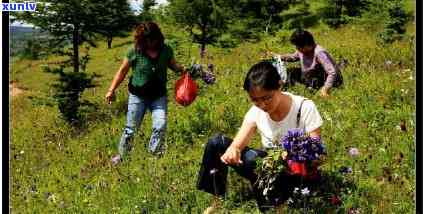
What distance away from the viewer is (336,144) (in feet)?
19.2

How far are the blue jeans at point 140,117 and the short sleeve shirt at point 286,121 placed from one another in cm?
208

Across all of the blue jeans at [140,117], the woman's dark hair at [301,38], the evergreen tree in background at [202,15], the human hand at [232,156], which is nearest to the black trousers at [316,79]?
the woman's dark hair at [301,38]

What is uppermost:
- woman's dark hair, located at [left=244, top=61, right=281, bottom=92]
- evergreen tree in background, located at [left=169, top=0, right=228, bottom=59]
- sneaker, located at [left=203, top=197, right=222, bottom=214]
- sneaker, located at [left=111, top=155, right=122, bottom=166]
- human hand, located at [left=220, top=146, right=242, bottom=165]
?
woman's dark hair, located at [left=244, top=61, right=281, bottom=92]

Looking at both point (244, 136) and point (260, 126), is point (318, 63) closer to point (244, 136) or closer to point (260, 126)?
point (260, 126)

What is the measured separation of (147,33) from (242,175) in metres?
2.49

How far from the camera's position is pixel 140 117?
6.88 m

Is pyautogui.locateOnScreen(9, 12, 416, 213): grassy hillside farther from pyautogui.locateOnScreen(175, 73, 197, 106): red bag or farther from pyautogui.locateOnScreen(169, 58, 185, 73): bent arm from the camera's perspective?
pyautogui.locateOnScreen(169, 58, 185, 73): bent arm

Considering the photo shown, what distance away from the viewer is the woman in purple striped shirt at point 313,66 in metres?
7.62

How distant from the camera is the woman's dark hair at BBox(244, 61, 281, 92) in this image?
4074 mm

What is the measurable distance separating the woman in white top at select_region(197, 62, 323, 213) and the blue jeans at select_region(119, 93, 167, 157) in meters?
1.71

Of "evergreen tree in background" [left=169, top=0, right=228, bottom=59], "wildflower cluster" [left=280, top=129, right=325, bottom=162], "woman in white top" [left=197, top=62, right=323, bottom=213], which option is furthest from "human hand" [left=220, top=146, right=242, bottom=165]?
"evergreen tree in background" [left=169, top=0, right=228, bottom=59]

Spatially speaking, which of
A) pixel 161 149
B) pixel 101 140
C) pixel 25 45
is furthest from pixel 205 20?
pixel 161 149

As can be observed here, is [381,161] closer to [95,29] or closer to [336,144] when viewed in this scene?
[336,144]

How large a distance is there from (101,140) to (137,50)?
168 cm
